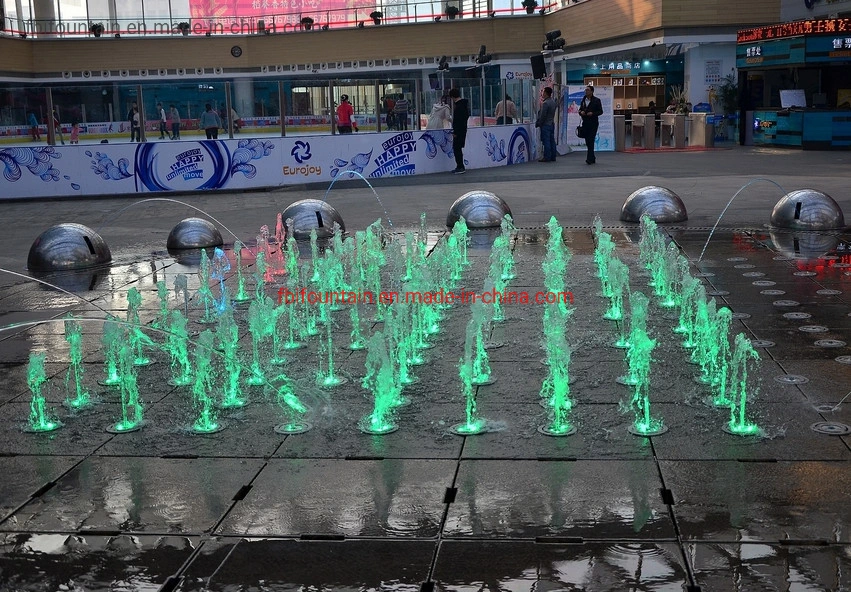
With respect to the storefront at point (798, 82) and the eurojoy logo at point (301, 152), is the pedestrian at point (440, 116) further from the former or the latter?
the storefront at point (798, 82)

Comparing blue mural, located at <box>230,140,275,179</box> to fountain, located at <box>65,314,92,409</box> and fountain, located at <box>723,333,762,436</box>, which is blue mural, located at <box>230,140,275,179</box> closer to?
fountain, located at <box>65,314,92,409</box>

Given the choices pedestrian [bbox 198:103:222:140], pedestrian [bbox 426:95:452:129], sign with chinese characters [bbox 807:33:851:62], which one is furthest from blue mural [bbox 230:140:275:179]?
sign with chinese characters [bbox 807:33:851:62]

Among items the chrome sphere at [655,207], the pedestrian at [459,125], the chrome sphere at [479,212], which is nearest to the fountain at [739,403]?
the chrome sphere at [479,212]

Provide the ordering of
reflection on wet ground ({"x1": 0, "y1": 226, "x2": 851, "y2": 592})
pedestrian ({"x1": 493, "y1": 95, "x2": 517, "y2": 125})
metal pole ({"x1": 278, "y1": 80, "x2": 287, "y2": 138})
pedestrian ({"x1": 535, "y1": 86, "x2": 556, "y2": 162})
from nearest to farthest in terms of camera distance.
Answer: reflection on wet ground ({"x1": 0, "y1": 226, "x2": 851, "y2": 592})
metal pole ({"x1": 278, "y1": 80, "x2": 287, "y2": 138})
pedestrian ({"x1": 535, "y1": 86, "x2": 556, "y2": 162})
pedestrian ({"x1": 493, "y1": 95, "x2": 517, "y2": 125})

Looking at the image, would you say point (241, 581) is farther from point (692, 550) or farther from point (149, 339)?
point (149, 339)

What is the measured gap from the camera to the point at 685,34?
32.3 m

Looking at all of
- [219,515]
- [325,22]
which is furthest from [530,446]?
[325,22]

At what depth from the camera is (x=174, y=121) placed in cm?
2180

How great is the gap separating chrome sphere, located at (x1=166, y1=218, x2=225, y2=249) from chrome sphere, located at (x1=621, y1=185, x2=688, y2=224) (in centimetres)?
608

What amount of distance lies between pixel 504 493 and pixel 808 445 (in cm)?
179

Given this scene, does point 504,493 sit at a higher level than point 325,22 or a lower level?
lower

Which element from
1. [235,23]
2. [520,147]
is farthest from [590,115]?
[235,23]

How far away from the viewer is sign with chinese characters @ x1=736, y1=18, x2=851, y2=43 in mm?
28164

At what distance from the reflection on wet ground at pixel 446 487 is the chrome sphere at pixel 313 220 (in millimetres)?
6395
